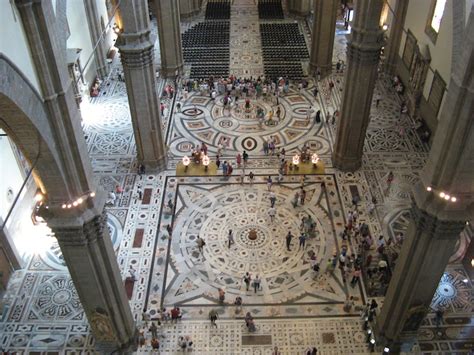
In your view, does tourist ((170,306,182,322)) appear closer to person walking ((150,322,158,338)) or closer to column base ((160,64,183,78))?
person walking ((150,322,158,338))

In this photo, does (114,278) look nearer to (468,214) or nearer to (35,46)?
(35,46)

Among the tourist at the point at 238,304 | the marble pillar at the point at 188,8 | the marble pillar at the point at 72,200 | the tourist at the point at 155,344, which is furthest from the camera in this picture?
the marble pillar at the point at 188,8

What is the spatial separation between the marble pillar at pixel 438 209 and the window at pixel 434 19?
45.8 feet

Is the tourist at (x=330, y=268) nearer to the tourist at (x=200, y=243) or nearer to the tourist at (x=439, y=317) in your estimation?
the tourist at (x=439, y=317)

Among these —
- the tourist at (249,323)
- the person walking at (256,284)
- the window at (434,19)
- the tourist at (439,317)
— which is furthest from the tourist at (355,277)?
the window at (434,19)

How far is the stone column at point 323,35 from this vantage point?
27.9 meters

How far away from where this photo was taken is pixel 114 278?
14195 millimetres

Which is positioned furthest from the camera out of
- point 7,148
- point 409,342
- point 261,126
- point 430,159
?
point 261,126

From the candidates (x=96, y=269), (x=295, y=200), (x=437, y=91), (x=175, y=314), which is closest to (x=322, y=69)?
(x=437, y=91)

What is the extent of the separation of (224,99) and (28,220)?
1226 cm

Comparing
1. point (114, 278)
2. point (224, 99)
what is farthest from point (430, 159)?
point (224, 99)

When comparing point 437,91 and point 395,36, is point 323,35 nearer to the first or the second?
point 395,36

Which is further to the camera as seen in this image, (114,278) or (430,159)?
(114,278)

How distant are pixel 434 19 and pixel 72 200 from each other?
20.1 m
